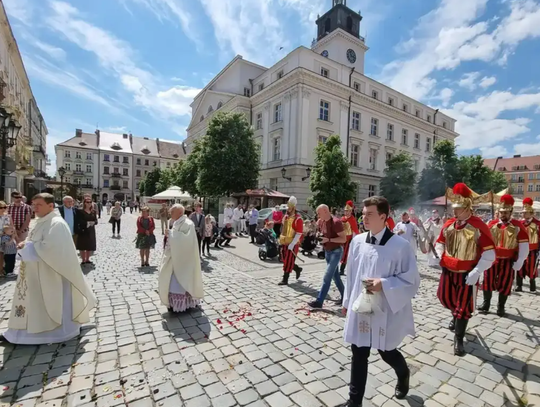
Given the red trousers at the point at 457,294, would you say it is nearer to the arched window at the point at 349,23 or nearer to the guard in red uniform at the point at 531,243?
the guard in red uniform at the point at 531,243

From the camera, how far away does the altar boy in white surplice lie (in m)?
2.37

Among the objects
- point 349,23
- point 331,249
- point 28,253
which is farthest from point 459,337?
point 349,23

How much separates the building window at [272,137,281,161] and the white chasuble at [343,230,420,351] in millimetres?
27724

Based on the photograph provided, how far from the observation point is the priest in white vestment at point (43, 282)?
12.0 ft

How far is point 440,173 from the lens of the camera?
28.9m

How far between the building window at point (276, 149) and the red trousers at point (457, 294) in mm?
26520

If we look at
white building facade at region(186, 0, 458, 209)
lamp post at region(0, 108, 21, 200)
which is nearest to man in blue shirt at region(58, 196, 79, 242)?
lamp post at region(0, 108, 21, 200)

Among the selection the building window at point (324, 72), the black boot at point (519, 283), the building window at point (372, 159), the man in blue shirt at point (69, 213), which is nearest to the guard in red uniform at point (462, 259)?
the black boot at point (519, 283)

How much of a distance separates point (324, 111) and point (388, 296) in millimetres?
28875

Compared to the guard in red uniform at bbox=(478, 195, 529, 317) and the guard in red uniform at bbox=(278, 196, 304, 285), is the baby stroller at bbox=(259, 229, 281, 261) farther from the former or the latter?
the guard in red uniform at bbox=(478, 195, 529, 317)

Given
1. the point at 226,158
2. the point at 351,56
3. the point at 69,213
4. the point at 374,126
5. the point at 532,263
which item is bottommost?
the point at 532,263

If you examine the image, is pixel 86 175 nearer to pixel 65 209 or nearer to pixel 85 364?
pixel 65 209

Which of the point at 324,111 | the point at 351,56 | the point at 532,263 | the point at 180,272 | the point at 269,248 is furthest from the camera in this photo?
the point at 351,56

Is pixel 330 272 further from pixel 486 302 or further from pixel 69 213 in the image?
pixel 69 213
